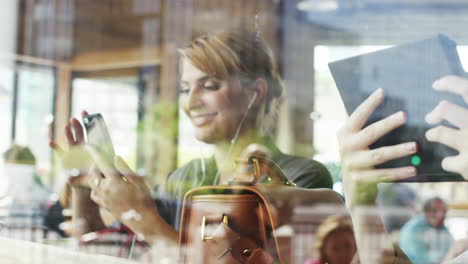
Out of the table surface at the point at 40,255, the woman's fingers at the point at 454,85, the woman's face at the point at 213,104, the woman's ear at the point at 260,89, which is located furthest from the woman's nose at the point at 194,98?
the woman's fingers at the point at 454,85

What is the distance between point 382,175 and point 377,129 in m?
0.07

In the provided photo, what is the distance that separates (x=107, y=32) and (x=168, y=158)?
0.36 m

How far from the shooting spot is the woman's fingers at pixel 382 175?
0.84 m

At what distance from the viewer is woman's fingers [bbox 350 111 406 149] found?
2.75 ft

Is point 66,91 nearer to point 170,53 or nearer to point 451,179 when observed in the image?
point 170,53

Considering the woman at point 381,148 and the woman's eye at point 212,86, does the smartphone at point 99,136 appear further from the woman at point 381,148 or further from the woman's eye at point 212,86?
the woman at point 381,148

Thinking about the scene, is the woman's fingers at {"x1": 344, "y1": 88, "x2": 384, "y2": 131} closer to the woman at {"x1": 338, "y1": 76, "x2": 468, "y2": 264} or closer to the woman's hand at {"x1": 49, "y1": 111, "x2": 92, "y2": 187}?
the woman at {"x1": 338, "y1": 76, "x2": 468, "y2": 264}

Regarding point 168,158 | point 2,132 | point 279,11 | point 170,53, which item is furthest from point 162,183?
point 2,132

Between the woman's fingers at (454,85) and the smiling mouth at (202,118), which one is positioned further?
the smiling mouth at (202,118)

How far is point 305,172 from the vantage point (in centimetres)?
95

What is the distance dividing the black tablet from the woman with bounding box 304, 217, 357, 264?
13cm

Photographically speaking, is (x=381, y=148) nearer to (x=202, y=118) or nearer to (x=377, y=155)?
(x=377, y=155)

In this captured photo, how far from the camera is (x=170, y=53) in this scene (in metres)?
1.15

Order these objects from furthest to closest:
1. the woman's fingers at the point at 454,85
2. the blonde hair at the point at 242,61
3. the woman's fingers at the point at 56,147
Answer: the woman's fingers at the point at 56,147 < the blonde hair at the point at 242,61 < the woman's fingers at the point at 454,85
